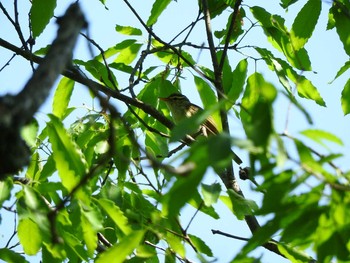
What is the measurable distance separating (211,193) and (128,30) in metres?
2.05

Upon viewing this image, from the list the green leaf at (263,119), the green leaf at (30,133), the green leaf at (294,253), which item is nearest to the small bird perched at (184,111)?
the green leaf at (294,253)

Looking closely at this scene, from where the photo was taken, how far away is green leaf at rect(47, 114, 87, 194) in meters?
2.51

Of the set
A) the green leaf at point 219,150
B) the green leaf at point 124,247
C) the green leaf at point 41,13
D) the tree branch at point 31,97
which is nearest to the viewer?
the tree branch at point 31,97

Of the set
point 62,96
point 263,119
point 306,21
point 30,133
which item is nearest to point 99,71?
point 62,96

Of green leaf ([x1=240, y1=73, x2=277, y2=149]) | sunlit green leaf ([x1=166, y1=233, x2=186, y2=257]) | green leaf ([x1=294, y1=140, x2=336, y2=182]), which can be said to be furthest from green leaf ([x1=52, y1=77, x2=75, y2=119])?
green leaf ([x1=240, y1=73, x2=277, y2=149])

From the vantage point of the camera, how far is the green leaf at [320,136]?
73.9 inches

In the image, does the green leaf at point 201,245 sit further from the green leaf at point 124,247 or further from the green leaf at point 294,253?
the green leaf at point 124,247

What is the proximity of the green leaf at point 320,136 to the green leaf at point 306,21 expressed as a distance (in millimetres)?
2094

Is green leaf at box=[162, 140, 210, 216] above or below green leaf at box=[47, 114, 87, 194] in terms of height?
below

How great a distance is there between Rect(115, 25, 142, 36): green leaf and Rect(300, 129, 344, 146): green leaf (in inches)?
108

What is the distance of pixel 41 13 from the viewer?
135 inches

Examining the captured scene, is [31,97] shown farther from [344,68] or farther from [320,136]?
[344,68]

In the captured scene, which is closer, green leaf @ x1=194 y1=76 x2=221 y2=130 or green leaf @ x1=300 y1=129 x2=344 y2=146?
green leaf @ x1=300 y1=129 x2=344 y2=146

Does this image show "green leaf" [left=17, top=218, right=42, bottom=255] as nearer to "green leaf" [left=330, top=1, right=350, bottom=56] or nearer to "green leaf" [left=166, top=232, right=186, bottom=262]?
"green leaf" [left=166, top=232, right=186, bottom=262]
